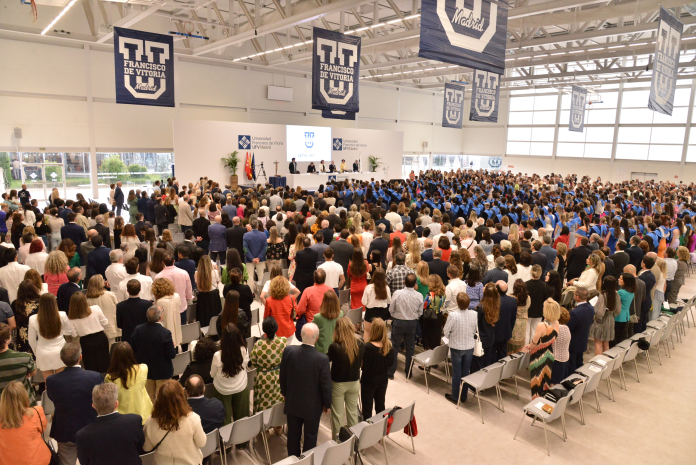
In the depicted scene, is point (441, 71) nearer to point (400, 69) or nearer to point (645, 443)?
point (400, 69)

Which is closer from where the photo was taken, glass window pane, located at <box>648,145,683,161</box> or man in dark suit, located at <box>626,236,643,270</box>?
man in dark suit, located at <box>626,236,643,270</box>

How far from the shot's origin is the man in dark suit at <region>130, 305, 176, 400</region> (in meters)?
3.93

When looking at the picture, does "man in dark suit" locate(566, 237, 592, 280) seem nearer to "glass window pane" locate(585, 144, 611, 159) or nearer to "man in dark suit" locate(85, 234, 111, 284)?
"man in dark suit" locate(85, 234, 111, 284)

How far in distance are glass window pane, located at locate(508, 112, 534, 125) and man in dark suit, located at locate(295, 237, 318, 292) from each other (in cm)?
3066

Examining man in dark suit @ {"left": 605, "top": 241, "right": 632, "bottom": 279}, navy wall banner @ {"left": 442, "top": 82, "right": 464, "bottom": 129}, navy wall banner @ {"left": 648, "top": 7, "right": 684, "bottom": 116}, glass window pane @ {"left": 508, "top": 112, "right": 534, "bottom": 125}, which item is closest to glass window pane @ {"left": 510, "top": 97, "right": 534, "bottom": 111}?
glass window pane @ {"left": 508, "top": 112, "right": 534, "bottom": 125}

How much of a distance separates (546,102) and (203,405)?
3348 cm

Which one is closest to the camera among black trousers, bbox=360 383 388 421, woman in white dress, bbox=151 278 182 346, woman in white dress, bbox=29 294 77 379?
woman in white dress, bbox=29 294 77 379

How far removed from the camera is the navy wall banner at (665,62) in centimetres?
888

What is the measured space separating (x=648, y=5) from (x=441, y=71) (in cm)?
1117

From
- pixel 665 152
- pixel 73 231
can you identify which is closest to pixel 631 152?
pixel 665 152

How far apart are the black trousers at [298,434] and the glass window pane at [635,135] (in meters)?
30.8

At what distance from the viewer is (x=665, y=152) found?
2636 centimetres

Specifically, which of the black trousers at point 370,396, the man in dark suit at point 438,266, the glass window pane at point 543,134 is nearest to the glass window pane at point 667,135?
the glass window pane at point 543,134

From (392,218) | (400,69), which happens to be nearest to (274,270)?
(392,218)
